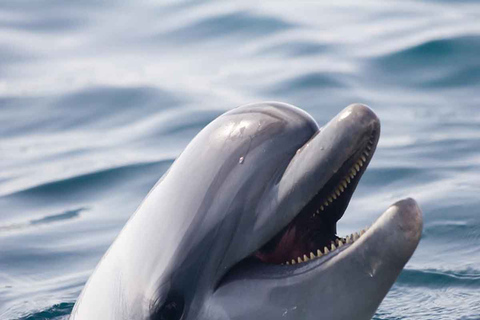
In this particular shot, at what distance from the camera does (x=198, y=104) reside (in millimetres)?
13922

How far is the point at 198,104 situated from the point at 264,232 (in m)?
8.67

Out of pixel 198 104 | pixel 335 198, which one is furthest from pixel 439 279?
pixel 198 104

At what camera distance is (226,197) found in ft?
17.9

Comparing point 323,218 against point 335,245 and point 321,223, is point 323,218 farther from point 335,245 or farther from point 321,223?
point 335,245

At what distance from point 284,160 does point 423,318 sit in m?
3.28

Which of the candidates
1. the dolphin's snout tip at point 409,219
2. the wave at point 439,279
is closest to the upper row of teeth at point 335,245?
the dolphin's snout tip at point 409,219

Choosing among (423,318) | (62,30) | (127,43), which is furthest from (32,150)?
(423,318)

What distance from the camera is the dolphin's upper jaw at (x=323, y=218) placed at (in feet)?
17.7

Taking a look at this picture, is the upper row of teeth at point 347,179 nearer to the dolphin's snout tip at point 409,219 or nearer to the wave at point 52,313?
the dolphin's snout tip at point 409,219

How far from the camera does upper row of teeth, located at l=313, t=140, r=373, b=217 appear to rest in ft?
17.9

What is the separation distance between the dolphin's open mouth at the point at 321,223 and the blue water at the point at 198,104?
2.83 m

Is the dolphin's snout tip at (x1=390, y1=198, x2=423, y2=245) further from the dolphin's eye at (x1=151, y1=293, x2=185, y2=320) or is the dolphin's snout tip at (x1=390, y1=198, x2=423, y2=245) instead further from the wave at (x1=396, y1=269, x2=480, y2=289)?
the wave at (x1=396, y1=269, x2=480, y2=289)

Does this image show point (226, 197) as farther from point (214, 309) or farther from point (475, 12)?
point (475, 12)

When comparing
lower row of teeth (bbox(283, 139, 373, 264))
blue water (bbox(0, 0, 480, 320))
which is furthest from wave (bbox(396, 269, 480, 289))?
lower row of teeth (bbox(283, 139, 373, 264))
